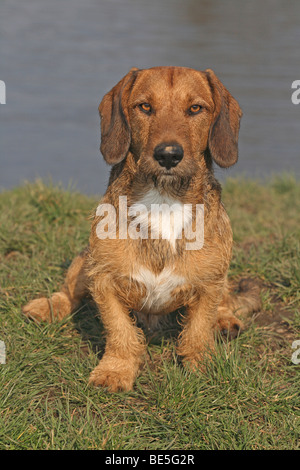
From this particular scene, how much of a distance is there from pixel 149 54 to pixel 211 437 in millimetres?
13076

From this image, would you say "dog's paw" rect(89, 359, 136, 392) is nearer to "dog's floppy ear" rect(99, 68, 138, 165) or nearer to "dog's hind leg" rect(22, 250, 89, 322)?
"dog's hind leg" rect(22, 250, 89, 322)

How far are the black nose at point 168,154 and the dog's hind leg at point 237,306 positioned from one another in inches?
56.4

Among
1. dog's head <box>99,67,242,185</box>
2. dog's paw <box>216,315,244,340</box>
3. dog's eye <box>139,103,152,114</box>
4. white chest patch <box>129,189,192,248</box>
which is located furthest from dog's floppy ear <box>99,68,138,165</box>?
dog's paw <box>216,315,244,340</box>

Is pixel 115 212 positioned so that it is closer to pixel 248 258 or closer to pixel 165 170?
pixel 165 170

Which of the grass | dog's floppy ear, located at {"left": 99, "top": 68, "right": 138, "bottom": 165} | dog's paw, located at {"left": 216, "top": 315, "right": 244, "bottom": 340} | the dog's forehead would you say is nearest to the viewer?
the grass

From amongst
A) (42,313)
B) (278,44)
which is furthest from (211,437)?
(278,44)

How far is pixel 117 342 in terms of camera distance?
4246 mm

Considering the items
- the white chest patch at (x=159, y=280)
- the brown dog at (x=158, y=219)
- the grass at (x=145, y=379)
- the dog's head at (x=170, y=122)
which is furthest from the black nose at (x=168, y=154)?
the grass at (x=145, y=379)

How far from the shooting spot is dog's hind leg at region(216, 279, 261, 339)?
471 centimetres

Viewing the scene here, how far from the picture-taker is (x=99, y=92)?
13.3 meters

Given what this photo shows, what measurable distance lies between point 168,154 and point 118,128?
0.60 m

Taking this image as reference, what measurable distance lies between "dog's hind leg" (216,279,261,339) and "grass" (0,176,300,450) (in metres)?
0.10

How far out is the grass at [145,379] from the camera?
3.55m

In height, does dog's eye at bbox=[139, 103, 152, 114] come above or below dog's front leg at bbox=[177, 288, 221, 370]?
above
